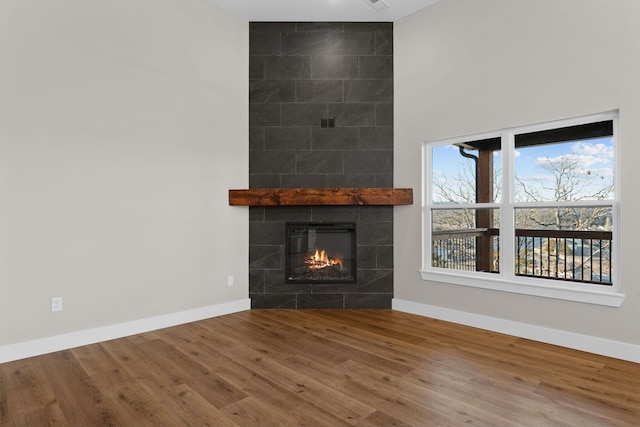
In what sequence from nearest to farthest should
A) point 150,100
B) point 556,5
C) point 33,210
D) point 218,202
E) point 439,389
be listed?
1. point 439,389
2. point 33,210
3. point 556,5
4. point 150,100
5. point 218,202

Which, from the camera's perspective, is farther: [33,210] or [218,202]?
[218,202]

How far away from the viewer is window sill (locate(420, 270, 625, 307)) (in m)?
2.91

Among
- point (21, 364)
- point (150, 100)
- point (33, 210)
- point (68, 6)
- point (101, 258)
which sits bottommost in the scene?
point (21, 364)

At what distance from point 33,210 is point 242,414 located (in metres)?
2.31

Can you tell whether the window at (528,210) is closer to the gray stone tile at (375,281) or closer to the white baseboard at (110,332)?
the gray stone tile at (375,281)

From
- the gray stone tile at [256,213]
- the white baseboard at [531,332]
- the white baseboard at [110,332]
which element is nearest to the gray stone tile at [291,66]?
the gray stone tile at [256,213]

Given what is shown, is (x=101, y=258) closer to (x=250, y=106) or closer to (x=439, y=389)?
(x=250, y=106)

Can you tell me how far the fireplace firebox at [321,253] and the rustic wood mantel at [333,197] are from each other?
330mm

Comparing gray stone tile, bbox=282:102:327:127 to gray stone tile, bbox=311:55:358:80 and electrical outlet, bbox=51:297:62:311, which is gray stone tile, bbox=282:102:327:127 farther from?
electrical outlet, bbox=51:297:62:311

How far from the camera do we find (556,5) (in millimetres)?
3166

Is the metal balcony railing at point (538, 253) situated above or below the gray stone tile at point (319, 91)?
below

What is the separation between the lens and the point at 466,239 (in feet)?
12.9

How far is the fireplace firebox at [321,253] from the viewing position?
4.38 m

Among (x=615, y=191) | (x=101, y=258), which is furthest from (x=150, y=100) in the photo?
(x=615, y=191)
